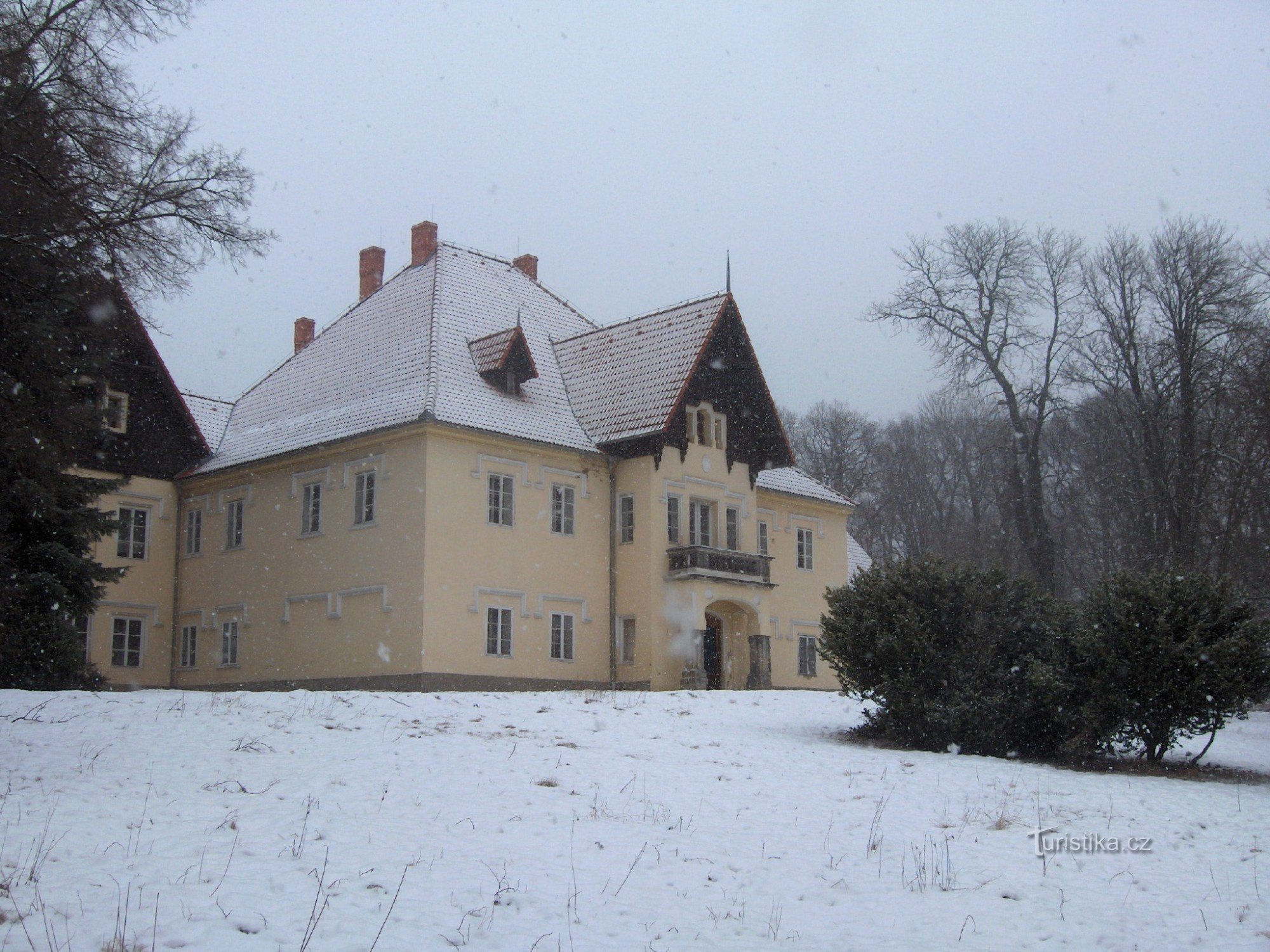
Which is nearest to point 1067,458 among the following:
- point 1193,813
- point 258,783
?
point 1193,813

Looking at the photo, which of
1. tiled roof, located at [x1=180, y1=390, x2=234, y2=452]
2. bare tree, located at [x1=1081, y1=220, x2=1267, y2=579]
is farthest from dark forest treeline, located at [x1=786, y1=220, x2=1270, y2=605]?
tiled roof, located at [x1=180, y1=390, x2=234, y2=452]

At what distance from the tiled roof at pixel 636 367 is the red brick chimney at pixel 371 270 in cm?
589

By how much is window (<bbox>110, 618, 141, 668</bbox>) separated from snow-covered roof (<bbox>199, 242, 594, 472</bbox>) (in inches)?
167

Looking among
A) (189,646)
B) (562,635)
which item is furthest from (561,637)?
(189,646)

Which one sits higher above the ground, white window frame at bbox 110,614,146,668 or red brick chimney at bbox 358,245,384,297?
red brick chimney at bbox 358,245,384,297

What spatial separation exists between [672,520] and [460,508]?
554 centimetres

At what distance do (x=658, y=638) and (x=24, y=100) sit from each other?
18779 mm

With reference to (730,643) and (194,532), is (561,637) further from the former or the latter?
(194,532)

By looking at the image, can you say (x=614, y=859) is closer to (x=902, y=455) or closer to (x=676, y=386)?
(x=676, y=386)

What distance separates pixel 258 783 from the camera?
11891mm

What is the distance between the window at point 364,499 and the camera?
87.7 ft

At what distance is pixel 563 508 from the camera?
28.2 meters

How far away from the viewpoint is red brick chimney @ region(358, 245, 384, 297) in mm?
34156

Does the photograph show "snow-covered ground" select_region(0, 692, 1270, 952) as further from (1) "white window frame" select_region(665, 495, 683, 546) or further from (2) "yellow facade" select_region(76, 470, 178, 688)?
(2) "yellow facade" select_region(76, 470, 178, 688)
